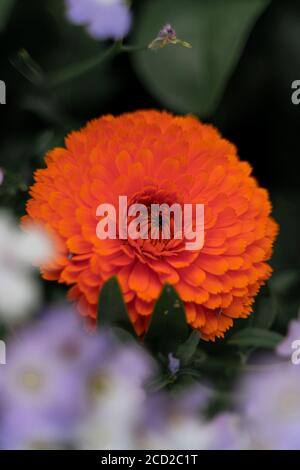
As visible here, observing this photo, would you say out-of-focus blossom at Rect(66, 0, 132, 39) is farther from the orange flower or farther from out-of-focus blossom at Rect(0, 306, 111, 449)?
out-of-focus blossom at Rect(0, 306, 111, 449)

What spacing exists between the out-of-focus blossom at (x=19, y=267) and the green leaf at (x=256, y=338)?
0.14m

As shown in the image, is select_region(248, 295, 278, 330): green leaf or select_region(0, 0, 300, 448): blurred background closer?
select_region(248, 295, 278, 330): green leaf

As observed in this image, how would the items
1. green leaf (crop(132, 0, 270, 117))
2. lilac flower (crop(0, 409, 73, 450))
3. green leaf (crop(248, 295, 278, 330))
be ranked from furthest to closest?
green leaf (crop(132, 0, 270, 117)) < green leaf (crop(248, 295, 278, 330)) < lilac flower (crop(0, 409, 73, 450))

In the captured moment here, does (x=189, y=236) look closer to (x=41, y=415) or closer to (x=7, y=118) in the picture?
(x=41, y=415)

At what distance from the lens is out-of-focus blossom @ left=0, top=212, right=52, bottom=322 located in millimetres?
486

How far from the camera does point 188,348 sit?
50 centimetres

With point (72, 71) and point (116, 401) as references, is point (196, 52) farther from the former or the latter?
point (116, 401)

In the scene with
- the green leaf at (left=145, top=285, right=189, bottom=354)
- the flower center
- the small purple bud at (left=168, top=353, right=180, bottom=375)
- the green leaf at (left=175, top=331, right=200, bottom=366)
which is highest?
the flower center

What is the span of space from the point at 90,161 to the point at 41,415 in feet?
0.56

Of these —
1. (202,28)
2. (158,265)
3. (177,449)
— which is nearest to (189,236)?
(158,265)

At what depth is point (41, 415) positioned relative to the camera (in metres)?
0.45

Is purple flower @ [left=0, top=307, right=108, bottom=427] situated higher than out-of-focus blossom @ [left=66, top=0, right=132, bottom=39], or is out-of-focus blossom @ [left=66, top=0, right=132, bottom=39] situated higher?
out-of-focus blossom @ [left=66, top=0, right=132, bottom=39]

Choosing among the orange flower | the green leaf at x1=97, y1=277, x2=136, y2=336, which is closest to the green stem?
the orange flower

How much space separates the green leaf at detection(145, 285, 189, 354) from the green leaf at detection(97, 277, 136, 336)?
0.05 ft
